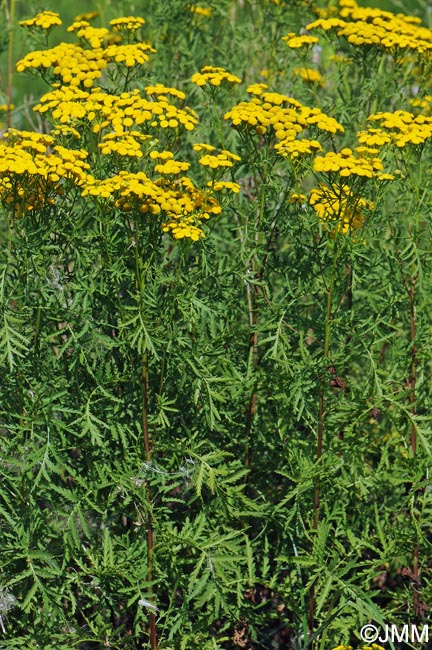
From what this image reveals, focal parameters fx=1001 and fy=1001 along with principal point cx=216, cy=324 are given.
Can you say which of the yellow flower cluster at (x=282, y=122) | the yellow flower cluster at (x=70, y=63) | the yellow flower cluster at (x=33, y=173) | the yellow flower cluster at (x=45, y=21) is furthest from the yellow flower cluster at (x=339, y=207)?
the yellow flower cluster at (x=45, y=21)

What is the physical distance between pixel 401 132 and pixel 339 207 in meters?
0.57

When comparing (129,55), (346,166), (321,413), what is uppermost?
(129,55)

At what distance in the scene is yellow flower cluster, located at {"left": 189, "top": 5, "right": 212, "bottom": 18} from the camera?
4.92m

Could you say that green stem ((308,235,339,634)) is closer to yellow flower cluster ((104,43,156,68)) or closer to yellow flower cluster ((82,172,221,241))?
yellow flower cluster ((82,172,221,241))

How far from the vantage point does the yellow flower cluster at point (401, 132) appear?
11.8 feet

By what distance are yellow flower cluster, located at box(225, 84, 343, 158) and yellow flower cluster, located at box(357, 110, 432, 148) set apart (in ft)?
0.48

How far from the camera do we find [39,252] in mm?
3246

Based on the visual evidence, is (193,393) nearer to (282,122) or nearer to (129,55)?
(282,122)

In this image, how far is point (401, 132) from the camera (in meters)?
3.75

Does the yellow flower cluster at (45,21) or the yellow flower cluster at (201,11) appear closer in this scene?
the yellow flower cluster at (45,21)

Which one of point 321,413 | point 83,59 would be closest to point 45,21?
point 83,59

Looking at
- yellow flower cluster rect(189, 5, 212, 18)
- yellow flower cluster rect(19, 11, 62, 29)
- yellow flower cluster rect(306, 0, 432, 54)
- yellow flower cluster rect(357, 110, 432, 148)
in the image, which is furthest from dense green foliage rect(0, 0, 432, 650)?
yellow flower cluster rect(189, 5, 212, 18)

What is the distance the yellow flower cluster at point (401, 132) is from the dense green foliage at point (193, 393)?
0.04ft

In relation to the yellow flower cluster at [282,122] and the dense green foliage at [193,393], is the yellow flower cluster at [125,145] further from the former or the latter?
the yellow flower cluster at [282,122]
